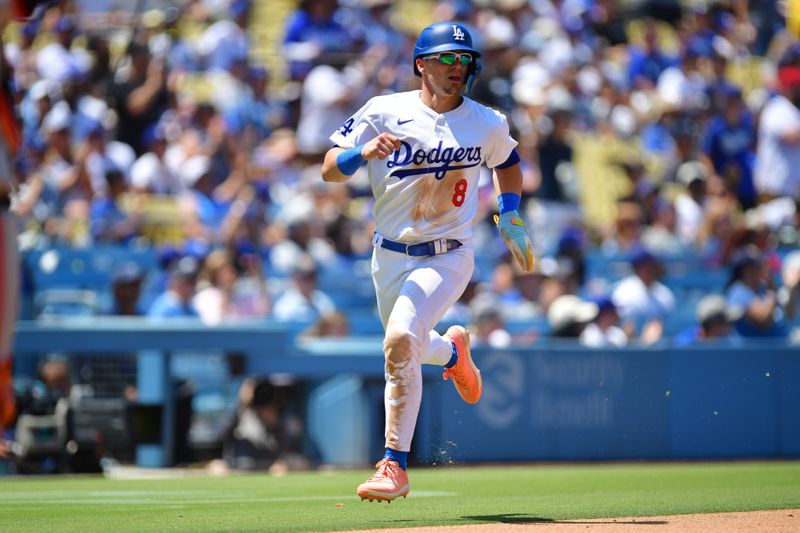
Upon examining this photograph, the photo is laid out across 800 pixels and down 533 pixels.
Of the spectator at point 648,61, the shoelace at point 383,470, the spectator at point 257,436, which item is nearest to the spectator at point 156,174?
the spectator at point 257,436

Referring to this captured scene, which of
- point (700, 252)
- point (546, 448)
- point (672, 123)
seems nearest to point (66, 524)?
point (546, 448)

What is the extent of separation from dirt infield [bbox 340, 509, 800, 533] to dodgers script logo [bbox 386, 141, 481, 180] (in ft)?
5.70

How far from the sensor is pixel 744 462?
11.1 metres

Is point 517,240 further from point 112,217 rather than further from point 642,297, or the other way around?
point 112,217

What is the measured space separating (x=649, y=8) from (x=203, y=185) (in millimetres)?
9926

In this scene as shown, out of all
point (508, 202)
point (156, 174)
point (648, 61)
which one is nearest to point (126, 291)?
point (156, 174)

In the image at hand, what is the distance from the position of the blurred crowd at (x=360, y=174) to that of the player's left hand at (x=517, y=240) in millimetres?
4697

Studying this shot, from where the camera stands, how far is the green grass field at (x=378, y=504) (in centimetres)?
592

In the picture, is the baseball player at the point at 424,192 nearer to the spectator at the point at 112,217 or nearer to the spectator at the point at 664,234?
the spectator at the point at 112,217

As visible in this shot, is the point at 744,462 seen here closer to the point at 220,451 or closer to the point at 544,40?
the point at 220,451

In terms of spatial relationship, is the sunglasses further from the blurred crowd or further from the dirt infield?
the blurred crowd

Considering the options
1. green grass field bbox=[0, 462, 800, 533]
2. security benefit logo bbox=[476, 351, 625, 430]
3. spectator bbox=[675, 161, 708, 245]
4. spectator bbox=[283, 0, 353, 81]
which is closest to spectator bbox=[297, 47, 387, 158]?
spectator bbox=[283, 0, 353, 81]

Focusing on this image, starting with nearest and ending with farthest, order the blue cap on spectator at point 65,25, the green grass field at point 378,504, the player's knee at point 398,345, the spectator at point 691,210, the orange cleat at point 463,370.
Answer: the green grass field at point 378,504
the player's knee at point 398,345
the orange cleat at point 463,370
the blue cap on spectator at point 65,25
the spectator at point 691,210

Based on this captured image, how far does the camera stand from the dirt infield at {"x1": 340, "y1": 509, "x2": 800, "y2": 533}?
5.40 metres
